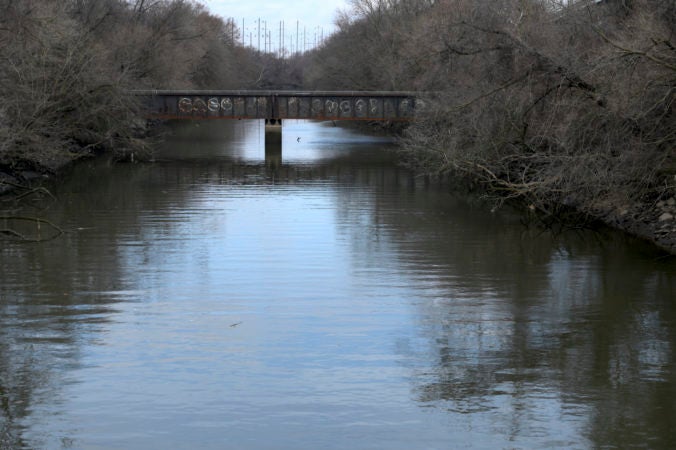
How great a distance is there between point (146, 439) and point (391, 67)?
55.3m

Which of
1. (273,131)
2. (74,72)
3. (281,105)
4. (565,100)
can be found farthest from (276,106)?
(565,100)

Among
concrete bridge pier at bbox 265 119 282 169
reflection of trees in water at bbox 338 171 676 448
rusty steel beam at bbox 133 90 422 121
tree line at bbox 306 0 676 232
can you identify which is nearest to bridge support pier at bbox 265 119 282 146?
concrete bridge pier at bbox 265 119 282 169

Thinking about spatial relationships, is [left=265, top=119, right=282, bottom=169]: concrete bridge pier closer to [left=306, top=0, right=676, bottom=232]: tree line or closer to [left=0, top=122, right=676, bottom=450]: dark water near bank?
[left=306, top=0, right=676, bottom=232]: tree line

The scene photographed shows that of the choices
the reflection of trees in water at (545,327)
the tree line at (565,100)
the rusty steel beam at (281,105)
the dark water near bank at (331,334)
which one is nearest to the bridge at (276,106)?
the rusty steel beam at (281,105)

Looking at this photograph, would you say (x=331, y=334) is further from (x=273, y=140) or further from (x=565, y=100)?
(x=273, y=140)

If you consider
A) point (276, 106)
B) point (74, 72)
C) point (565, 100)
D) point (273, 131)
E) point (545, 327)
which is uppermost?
point (74, 72)

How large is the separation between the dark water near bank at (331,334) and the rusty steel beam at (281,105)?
29502 millimetres

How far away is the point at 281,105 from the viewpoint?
202ft

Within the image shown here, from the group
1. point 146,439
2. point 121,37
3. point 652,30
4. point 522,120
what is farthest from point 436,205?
point 121,37

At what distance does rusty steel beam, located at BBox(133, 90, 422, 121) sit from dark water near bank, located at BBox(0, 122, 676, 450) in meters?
29.5

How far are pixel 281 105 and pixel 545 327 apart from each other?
46.4 metres

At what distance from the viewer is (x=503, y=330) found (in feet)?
53.4

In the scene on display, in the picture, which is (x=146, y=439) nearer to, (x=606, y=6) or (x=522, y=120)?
(x=522, y=120)

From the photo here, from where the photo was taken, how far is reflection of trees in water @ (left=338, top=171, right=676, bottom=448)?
1256 cm
